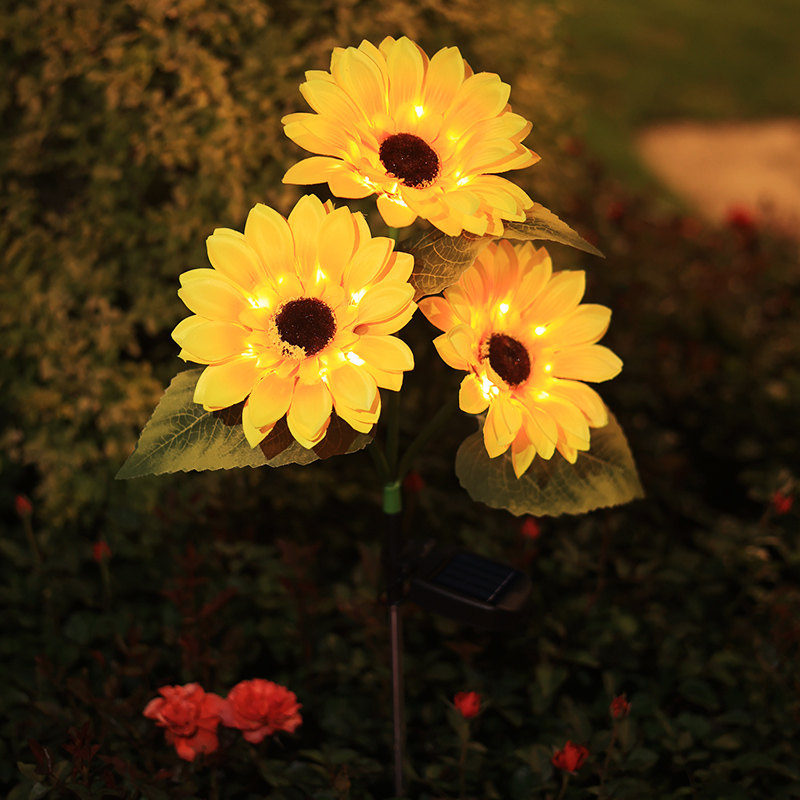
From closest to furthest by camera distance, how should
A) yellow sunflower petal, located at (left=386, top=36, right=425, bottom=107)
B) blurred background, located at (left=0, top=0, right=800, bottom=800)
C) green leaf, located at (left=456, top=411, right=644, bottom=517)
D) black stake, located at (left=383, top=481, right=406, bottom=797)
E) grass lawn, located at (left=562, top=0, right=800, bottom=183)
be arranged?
yellow sunflower petal, located at (left=386, top=36, right=425, bottom=107), green leaf, located at (left=456, top=411, right=644, bottom=517), black stake, located at (left=383, top=481, right=406, bottom=797), blurred background, located at (left=0, top=0, right=800, bottom=800), grass lawn, located at (left=562, top=0, right=800, bottom=183)

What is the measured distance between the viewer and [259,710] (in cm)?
137

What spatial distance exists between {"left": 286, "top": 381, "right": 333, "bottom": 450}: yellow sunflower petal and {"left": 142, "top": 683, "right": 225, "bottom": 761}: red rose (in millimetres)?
675

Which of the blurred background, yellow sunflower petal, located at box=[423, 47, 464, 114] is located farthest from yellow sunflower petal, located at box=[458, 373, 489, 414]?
the blurred background

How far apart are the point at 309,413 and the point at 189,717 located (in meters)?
0.72

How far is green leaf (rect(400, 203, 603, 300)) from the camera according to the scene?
100 centimetres

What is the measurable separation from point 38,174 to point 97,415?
30.1 inches

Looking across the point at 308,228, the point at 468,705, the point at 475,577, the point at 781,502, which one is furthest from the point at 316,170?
the point at 781,502

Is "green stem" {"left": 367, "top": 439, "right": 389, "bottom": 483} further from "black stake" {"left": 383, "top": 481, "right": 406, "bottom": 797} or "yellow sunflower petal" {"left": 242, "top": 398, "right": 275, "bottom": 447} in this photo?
"yellow sunflower petal" {"left": 242, "top": 398, "right": 275, "bottom": 447}

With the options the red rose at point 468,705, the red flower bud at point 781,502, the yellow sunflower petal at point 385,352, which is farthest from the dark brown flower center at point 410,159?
the red flower bud at point 781,502

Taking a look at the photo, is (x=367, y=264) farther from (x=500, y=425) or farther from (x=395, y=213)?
(x=500, y=425)

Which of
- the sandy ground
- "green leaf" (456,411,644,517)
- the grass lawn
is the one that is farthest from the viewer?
the grass lawn

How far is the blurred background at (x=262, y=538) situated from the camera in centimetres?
169

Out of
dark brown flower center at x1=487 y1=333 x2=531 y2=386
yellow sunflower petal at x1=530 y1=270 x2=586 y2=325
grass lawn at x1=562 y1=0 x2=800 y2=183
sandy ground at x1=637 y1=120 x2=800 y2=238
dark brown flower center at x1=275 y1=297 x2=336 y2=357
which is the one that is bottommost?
sandy ground at x1=637 y1=120 x2=800 y2=238

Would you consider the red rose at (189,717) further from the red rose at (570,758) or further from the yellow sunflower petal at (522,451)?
the yellow sunflower petal at (522,451)
